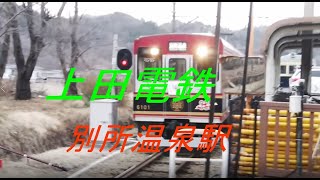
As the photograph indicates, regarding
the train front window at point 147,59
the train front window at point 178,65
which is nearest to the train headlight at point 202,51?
the train front window at point 178,65

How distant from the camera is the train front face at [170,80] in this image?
10359mm

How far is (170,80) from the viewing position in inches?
407

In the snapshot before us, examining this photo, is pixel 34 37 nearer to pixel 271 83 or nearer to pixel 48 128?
pixel 48 128

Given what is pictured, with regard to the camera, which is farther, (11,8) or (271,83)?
(11,8)

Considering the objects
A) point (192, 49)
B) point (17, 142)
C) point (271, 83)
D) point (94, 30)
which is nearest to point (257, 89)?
point (192, 49)

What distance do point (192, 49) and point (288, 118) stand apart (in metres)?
4.50

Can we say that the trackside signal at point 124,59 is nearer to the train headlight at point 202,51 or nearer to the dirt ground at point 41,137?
the train headlight at point 202,51

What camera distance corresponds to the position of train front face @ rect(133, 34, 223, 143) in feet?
34.0

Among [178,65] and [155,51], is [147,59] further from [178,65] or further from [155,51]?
[178,65]

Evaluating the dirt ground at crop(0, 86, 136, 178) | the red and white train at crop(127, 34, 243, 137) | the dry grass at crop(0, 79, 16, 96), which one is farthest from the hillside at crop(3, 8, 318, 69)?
the dirt ground at crop(0, 86, 136, 178)

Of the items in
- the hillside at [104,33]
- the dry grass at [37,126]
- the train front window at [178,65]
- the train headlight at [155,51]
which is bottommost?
the dry grass at [37,126]

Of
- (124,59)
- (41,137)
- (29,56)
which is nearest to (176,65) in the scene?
(124,59)

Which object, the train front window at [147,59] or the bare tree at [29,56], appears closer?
the train front window at [147,59]

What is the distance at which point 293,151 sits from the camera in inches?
253
